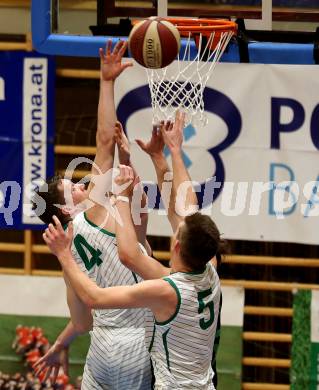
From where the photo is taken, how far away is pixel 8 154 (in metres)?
7.70

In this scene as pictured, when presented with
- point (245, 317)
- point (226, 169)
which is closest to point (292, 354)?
point (245, 317)

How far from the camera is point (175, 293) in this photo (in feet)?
14.4

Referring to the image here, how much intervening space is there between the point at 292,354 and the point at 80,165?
229 centimetres

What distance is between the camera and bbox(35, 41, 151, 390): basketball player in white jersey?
5180mm

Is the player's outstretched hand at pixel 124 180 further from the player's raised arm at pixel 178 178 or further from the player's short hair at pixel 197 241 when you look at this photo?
the player's raised arm at pixel 178 178

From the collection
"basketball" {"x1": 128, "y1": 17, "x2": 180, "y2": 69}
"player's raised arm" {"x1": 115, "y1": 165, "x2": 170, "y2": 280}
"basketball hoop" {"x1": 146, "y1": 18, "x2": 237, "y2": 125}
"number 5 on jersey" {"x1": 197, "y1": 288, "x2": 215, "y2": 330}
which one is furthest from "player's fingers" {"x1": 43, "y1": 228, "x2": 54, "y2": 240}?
"basketball hoop" {"x1": 146, "y1": 18, "x2": 237, "y2": 125}

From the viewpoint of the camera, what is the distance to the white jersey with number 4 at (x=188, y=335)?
14.6ft

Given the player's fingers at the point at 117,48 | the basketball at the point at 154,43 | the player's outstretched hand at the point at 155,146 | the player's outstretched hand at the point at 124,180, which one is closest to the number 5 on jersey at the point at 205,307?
the player's outstretched hand at the point at 124,180

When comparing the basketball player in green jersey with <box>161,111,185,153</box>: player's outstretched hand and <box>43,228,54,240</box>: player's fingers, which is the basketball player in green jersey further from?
<box>161,111,185,153</box>: player's outstretched hand

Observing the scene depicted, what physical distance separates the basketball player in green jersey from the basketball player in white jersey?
18.6 inches

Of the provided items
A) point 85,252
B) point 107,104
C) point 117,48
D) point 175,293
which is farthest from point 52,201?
point 175,293

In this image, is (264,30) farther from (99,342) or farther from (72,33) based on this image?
(99,342)

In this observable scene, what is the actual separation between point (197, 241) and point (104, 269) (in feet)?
3.51

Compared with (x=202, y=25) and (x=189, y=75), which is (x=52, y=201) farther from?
(x=189, y=75)
